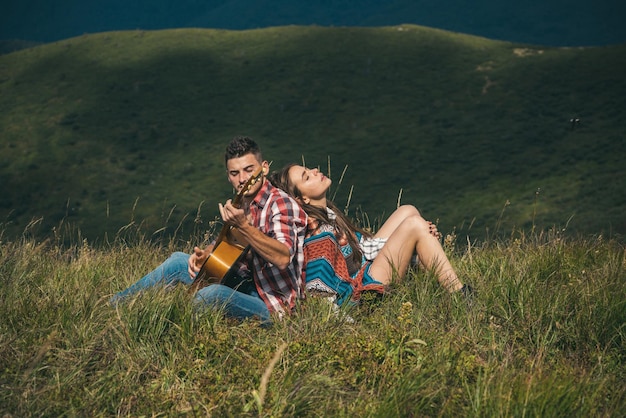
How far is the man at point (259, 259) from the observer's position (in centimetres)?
451

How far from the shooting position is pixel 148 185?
47500mm

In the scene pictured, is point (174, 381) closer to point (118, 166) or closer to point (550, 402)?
point (550, 402)

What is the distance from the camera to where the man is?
4508 millimetres

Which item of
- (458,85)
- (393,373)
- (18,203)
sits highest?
(393,373)

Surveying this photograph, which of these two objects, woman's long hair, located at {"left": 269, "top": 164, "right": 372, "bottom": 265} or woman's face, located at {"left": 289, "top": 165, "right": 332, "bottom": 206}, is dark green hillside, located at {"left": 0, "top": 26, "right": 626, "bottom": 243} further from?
woman's face, located at {"left": 289, "top": 165, "right": 332, "bottom": 206}

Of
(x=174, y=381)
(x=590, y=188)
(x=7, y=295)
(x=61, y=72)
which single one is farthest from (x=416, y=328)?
(x=61, y=72)

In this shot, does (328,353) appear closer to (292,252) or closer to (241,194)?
(292,252)

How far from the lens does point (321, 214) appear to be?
5336 millimetres

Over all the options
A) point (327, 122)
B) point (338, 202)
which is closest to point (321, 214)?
point (338, 202)

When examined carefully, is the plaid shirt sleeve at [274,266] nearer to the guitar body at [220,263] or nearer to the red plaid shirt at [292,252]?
the red plaid shirt at [292,252]

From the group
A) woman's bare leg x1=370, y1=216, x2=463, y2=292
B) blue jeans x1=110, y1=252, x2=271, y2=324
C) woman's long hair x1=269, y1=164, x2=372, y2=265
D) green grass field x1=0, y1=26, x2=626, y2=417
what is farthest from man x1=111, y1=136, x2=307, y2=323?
woman's bare leg x1=370, y1=216, x2=463, y2=292

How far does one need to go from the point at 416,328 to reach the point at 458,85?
53887 mm

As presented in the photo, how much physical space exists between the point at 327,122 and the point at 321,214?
48689 mm

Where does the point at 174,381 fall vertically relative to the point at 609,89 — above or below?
above
